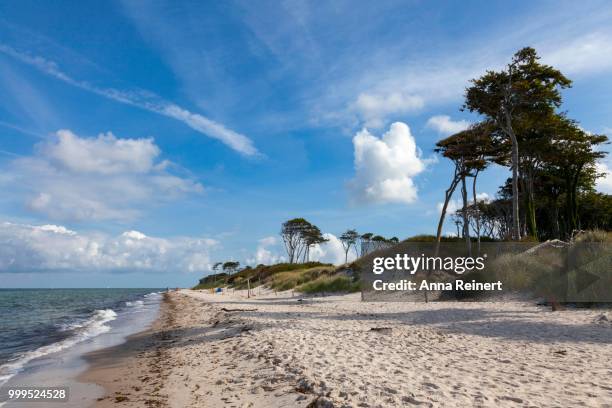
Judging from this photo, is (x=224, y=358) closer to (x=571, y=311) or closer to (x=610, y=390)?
(x=610, y=390)

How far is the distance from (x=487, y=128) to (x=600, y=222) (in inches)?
902

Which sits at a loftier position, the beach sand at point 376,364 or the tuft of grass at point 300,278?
the tuft of grass at point 300,278

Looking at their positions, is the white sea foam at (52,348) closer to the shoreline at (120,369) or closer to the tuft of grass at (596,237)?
the shoreline at (120,369)

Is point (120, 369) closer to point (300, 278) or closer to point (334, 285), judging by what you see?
point (334, 285)

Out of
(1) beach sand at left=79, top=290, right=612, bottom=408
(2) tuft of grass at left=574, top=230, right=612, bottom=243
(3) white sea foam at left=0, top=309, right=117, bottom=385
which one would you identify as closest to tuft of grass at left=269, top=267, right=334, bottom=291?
(3) white sea foam at left=0, top=309, right=117, bottom=385

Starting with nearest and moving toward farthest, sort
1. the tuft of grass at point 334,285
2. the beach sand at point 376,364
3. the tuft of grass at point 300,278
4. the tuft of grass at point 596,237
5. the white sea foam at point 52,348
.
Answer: the beach sand at point 376,364, the white sea foam at point 52,348, the tuft of grass at point 596,237, the tuft of grass at point 334,285, the tuft of grass at point 300,278

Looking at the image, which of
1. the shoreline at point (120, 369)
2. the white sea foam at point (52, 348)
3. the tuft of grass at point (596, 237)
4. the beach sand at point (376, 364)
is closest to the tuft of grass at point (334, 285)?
the tuft of grass at point (596, 237)

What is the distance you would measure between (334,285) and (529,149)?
18.1m

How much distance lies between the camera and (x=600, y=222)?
4022cm

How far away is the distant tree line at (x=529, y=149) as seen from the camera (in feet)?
80.6

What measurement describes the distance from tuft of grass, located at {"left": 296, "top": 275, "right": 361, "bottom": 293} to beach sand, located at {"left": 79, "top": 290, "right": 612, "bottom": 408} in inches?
573

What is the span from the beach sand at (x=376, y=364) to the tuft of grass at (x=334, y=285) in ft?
47.8

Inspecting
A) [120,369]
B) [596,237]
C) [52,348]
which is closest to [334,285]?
[596,237]

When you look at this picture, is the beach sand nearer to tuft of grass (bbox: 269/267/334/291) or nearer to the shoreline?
the shoreline
